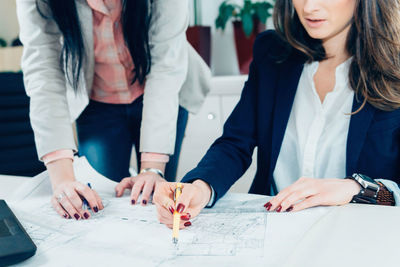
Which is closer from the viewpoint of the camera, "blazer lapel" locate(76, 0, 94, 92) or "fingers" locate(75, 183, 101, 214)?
"fingers" locate(75, 183, 101, 214)

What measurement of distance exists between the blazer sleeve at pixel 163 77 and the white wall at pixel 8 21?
190 centimetres

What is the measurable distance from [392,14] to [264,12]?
148 centimetres

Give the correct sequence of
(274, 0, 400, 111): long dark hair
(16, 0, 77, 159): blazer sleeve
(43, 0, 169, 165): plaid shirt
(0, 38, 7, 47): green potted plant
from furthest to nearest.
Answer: (0, 38, 7, 47): green potted plant < (43, 0, 169, 165): plaid shirt < (16, 0, 77, 159): blazer sleeve < (274, 0, 400, 111): long dark hair

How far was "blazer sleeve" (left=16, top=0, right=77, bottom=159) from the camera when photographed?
1037mm

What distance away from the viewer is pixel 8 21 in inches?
106

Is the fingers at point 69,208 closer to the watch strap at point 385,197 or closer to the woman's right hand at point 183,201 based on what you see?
the woman's right hand at point 183,201

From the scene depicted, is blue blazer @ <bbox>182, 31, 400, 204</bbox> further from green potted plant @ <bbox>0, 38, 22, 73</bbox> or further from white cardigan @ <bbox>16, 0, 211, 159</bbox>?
green potted plant @ <bbox>0, 38, 22, 73</bbox>

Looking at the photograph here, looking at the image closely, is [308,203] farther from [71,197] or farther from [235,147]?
[71,197]

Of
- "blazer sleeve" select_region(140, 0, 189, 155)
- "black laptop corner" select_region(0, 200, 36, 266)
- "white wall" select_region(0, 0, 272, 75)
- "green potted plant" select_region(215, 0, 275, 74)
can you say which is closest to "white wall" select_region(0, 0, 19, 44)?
"white wall" select_region(0, 0, 272, 75)

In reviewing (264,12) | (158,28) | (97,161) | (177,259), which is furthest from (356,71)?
(264,12)

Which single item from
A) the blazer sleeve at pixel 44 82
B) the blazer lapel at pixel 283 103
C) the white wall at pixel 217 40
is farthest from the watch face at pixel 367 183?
the white wall at pixel 217 40

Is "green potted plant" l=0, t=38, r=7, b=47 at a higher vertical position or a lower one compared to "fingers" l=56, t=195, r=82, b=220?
higher

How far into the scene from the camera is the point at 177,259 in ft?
1.96

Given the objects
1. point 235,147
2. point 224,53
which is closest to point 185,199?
point 235,147
